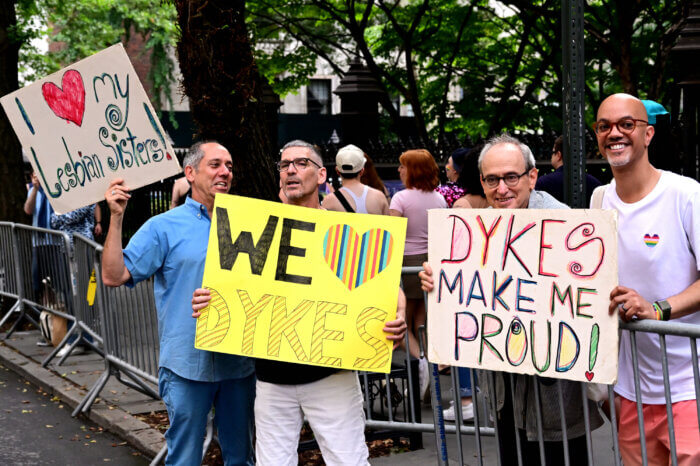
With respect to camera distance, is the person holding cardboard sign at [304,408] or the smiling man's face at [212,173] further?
the smiling man's face at [212,173]

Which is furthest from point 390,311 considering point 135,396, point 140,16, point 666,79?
point 140,16

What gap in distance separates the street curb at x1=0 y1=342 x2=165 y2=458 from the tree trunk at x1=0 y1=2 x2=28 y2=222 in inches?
116

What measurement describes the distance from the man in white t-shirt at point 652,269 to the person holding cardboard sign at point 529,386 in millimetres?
200

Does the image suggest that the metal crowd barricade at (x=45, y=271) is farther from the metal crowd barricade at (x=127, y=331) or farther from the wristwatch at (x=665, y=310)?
the wristwatch at (x=665, y=310)

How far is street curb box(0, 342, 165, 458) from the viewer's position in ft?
21.1

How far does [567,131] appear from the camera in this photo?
390cm

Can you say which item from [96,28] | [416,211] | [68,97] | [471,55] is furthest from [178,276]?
[96,28]

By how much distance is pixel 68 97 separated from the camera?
15.3ft

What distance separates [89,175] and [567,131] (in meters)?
2.42

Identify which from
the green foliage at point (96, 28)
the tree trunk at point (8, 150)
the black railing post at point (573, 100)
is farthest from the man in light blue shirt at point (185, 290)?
the green foliage at point (96, 28)

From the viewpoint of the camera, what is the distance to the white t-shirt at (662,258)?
3.29m

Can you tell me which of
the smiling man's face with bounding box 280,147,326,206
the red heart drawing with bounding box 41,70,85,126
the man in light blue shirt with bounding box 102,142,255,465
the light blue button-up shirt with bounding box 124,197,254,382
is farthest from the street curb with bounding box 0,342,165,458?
the smiling man's face with bounding box 280,147,326,206

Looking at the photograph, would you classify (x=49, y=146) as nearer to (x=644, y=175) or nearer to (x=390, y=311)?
(x=390, y=311)

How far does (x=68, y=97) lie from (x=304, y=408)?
6.94 feet
